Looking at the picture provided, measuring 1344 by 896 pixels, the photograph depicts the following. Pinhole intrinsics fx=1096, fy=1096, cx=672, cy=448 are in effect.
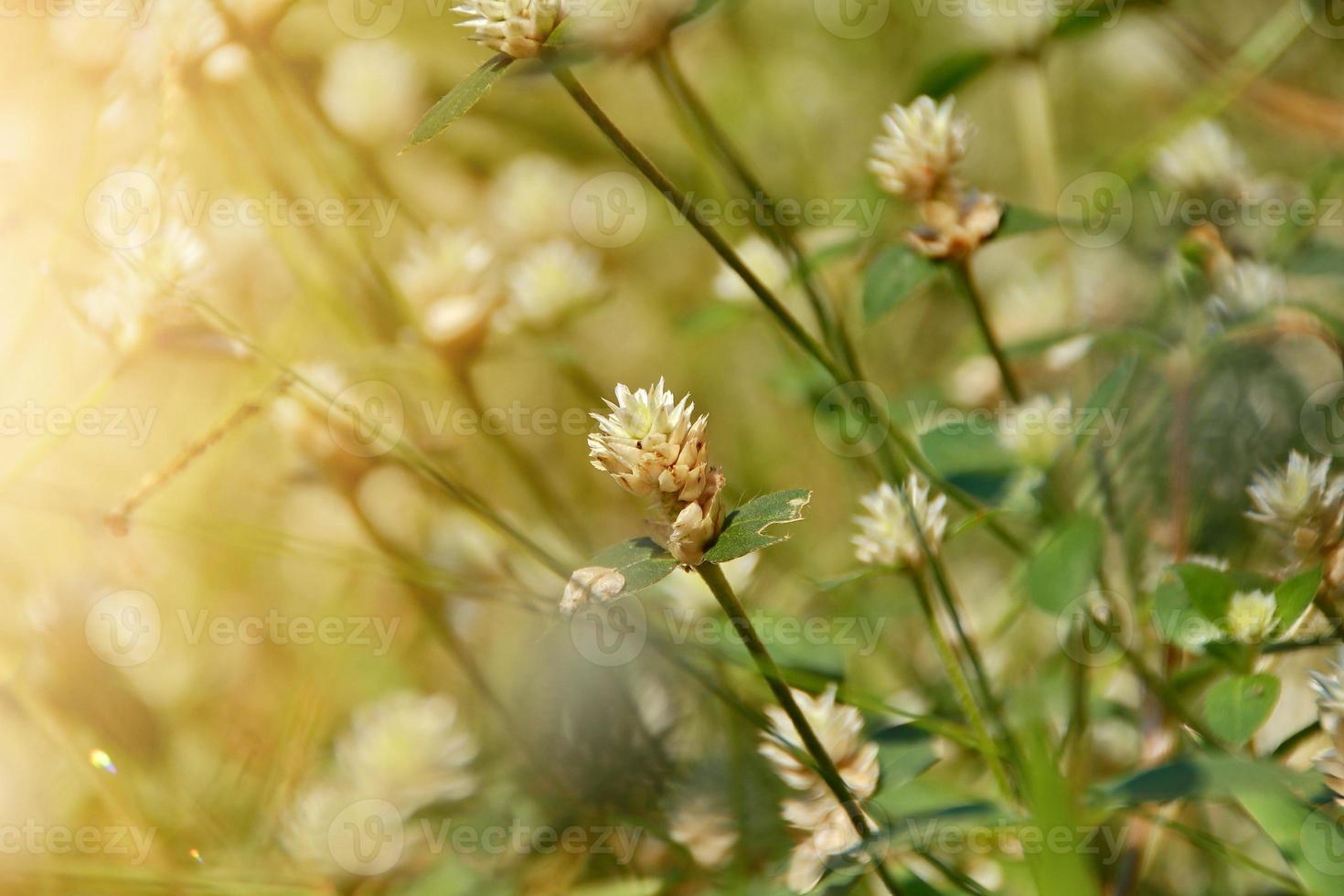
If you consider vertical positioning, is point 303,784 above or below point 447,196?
below

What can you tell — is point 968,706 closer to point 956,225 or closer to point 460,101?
point 956,225

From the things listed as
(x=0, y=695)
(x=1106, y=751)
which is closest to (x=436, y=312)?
(x=0, y=695)

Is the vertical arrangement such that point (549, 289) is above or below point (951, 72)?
above

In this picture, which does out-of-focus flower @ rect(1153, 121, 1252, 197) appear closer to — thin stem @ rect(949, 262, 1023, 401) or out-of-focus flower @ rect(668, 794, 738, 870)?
thin stem @ rect(949, 262, 1023, 401)

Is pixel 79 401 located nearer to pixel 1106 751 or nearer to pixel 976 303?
pixel 976 303

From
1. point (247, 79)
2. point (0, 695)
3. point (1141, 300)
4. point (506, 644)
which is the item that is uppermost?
point (247, 79)

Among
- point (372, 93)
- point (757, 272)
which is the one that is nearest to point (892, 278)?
point (757, 272)

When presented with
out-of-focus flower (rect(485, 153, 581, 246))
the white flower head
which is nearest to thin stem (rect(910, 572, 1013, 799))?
the white flower head
